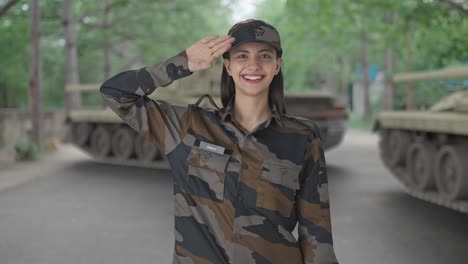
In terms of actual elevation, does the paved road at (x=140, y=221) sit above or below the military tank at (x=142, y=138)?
below

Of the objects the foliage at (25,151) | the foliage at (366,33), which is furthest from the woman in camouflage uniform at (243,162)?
the foliage at (25,151)

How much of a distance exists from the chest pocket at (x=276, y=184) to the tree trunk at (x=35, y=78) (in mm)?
15171

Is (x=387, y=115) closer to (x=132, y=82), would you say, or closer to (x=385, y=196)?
(x=385, y=196)

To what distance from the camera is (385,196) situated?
960cm

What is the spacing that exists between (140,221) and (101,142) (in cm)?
865

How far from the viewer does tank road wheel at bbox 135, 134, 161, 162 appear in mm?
14047

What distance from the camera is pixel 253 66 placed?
2.54 metres

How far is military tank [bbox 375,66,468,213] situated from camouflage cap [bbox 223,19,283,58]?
6.28 meters

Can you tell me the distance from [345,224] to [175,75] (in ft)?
17.1

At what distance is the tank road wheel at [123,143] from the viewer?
14875 millimetres

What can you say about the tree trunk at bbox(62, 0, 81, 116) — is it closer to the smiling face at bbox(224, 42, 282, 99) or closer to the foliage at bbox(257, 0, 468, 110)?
the foliage at bbox(257, 0, 468, 110)

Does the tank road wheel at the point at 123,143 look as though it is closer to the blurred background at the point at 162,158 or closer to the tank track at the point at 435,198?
the blurred background at the point at 162,158

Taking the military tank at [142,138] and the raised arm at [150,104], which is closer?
the raised arm at [150,104]

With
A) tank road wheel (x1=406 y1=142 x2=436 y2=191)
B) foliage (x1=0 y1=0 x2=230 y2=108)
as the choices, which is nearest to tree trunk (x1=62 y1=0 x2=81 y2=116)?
foliage (x1=0 y1=0 x2=230 y2=108)
